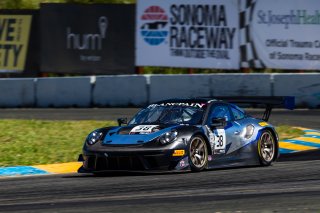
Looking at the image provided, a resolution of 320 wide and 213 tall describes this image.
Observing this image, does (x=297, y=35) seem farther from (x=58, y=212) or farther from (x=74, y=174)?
(x=58, y=212)

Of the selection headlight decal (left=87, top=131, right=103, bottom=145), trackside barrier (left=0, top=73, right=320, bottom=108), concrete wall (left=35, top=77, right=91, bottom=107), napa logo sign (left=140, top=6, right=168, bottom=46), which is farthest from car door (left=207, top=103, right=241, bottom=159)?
napa logo sign (left=140, top=6, right=168, bottom=46)

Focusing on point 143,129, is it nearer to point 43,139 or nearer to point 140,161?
point 140,161

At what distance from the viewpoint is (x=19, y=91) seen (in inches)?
936

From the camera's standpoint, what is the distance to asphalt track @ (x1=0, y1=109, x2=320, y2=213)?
8.38 m

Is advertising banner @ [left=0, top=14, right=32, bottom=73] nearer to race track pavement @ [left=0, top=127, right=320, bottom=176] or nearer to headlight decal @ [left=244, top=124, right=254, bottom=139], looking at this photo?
race track pavement @ [left=0, top=127, right=320, bottom=176]

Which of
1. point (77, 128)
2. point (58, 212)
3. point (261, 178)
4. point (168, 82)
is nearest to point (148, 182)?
point (261, 178)

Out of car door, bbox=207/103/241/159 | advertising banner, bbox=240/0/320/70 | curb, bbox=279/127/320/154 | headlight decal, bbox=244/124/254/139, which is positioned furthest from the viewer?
advertising banner, bbox=240/0/320/70

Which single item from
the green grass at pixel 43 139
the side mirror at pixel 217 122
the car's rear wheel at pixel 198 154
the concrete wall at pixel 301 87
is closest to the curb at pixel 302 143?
the green grass at pixel 43 139

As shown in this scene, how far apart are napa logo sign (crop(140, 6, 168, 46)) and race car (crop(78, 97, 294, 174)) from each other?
11.0 meters

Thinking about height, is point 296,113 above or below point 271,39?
below

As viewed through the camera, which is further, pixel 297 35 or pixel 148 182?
pixel 297 35

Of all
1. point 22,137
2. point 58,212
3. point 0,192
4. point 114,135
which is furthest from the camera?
point 22,137

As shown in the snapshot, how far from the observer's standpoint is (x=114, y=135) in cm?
1186

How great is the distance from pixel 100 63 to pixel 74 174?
12848mm
